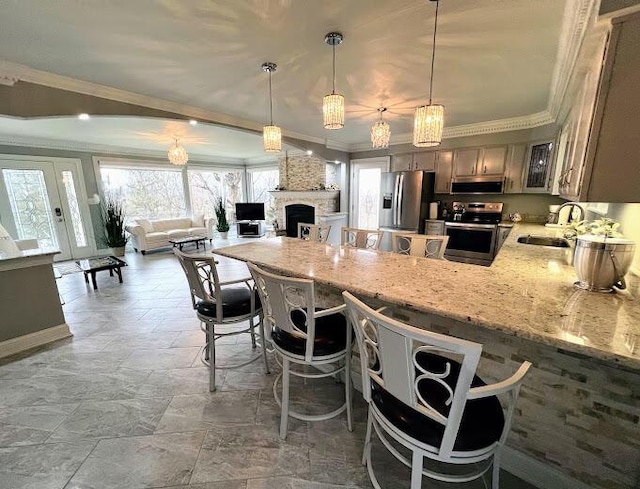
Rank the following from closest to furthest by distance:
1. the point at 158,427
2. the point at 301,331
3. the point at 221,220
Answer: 1. the point at 301,331
2. the point at 158,427
3. the point at 221,220

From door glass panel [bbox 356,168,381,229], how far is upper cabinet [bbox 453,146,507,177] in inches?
70.5

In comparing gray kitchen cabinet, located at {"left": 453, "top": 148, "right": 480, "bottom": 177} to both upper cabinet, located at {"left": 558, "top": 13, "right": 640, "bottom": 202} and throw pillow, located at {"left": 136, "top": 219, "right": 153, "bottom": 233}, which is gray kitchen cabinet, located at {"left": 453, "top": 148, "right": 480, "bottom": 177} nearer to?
upper cabinet, located at {"left": 558, "top": 13, "right": 640, "bottom": 202}

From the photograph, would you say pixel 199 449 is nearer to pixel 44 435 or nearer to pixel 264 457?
pixel 264 457

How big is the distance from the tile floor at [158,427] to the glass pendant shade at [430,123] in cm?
216

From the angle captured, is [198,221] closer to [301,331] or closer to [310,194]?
[310,194]

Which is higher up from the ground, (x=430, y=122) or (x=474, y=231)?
(x=430, y=122)

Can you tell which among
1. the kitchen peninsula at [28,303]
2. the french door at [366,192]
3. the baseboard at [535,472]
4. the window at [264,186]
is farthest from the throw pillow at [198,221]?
the baseboard at [535,472]

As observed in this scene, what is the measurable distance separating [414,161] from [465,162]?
3.13 ft

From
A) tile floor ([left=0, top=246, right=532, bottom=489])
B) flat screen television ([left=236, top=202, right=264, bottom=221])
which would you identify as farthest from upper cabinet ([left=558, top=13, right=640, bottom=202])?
flat screen television ([left=236, top=202, right=264, bottom=221])

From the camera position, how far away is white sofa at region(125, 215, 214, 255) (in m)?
6.45

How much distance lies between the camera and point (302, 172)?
6.95m

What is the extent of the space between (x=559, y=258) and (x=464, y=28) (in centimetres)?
183

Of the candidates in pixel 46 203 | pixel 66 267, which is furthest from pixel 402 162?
pixel 46 203

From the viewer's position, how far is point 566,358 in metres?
1.19
